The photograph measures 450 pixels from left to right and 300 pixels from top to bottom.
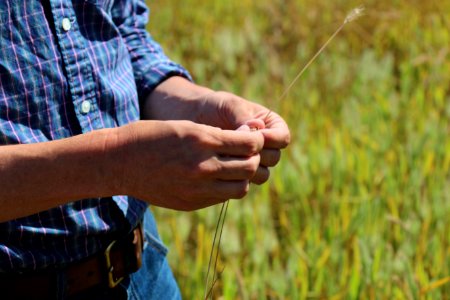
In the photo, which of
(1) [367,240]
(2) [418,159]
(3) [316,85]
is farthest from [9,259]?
(3) [316,85]

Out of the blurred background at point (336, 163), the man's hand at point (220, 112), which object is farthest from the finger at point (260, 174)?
the blurred background at point (336, 163)

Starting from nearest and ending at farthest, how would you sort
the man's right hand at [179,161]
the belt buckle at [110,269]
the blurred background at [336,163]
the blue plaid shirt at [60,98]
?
the man's right hand at [179,161]
the blue plaid shirt at [60,98]
the belt buckle at [110,269]
the blurred background at [336,163]

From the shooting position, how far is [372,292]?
1813 mm

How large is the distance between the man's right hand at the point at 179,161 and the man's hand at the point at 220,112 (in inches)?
4.0

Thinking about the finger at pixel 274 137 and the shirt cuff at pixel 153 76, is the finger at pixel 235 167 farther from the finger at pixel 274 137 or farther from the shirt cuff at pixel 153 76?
the shirt cuff at pixel 153 76

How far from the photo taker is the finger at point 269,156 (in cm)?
108

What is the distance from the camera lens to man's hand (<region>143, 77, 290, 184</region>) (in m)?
1.08

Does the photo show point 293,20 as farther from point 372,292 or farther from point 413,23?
point 372,292

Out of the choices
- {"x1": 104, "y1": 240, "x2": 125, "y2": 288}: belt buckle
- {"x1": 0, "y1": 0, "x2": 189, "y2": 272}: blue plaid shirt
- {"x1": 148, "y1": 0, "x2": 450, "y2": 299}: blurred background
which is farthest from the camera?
{"x1": 148, "y1": 0, "x2": 450, "y2": 299}: blurred background

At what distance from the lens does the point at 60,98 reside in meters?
1.10

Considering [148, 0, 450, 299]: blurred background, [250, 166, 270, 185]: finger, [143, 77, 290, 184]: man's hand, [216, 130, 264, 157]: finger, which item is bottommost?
[148, 0, 450, 299]: blurred background

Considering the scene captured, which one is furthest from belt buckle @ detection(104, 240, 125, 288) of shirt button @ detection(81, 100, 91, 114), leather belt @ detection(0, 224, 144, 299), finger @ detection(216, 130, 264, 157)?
finger @ detection(216, 130, 264, 157)

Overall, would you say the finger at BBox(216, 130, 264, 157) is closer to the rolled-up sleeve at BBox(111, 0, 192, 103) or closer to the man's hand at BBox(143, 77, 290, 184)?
the man's hand at BBox(143, 77, 290, 184)

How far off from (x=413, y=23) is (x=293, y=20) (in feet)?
1.85
